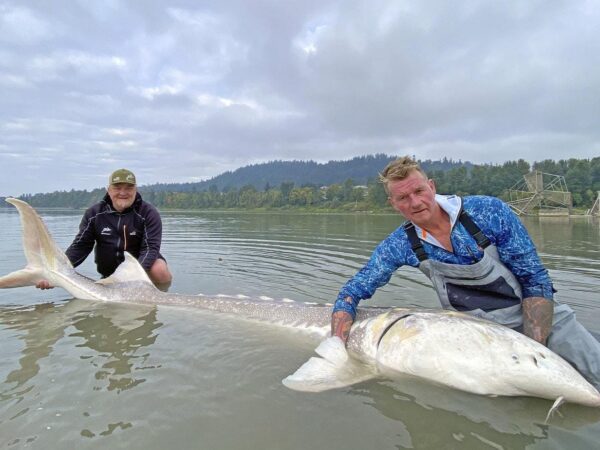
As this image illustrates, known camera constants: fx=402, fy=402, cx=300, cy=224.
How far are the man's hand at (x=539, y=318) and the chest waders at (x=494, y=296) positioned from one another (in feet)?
0.36

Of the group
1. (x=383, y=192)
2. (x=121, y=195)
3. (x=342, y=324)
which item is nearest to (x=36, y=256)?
(x=121, y=195)

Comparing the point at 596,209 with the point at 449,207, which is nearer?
the point at 449,207

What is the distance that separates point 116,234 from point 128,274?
45.4 inches

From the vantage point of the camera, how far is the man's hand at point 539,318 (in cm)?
283

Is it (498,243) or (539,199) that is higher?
(539,199)

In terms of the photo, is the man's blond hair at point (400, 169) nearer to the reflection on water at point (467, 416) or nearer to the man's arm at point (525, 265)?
the man's arm at point (525, 265)

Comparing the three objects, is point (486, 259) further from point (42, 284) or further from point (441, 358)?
point (42, 284)

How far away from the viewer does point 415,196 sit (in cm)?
293

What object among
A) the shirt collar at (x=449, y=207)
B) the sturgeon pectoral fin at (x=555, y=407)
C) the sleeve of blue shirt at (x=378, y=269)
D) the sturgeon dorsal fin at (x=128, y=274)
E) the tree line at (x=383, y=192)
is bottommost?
the sturgeon pectoral fin at (x=555, y=407)

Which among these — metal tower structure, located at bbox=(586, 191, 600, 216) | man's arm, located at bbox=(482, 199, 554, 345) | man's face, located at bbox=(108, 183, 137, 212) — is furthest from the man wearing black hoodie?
metal tower structure, located at bbox=(586, 191, 600, 216)

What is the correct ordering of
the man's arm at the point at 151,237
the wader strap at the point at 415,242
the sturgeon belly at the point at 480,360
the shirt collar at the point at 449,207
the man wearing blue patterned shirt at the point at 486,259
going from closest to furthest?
the sturgeon belly at the point at 480,360
the man wearing blue patterned shirt at the point at 486,259
the shirt collar at the point at 449,207
the wader strap at the point at 415,242
the man's arm at the point at 151,237

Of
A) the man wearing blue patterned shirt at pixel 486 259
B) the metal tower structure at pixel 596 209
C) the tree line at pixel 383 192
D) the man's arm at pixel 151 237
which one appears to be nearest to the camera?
the man wearing blue patterned shirt at pixel 486 259

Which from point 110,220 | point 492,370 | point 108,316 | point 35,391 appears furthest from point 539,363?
point 110,220

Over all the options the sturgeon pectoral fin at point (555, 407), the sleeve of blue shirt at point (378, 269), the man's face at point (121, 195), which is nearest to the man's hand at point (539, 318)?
the sturgeon pectoral fin at point (555, 407)
